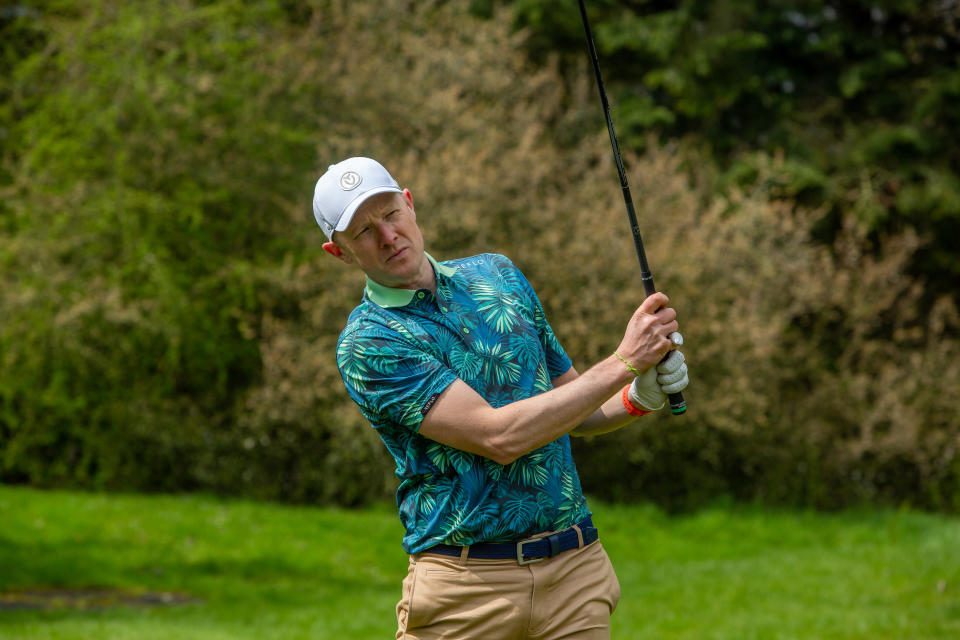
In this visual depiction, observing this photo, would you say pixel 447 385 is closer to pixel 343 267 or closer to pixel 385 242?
pixel 385 242

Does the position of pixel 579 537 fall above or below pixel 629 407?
below

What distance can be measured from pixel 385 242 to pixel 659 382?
0.77m

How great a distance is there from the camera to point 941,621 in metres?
6.72

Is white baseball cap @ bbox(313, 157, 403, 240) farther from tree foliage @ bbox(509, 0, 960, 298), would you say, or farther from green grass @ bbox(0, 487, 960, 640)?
tree foliage @ bbox(509, 0, 960, 298)

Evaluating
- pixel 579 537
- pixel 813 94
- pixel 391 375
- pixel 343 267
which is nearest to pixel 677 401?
pixel 579 537

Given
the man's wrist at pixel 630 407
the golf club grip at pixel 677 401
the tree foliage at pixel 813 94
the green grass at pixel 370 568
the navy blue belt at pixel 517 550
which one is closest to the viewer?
the navy blue belt at pixel 517 550

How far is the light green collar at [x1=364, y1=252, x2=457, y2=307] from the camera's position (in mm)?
2809

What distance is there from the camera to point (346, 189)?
274 centimetres

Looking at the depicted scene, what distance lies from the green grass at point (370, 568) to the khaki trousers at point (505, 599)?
4.12 m

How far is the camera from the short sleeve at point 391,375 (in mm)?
2666

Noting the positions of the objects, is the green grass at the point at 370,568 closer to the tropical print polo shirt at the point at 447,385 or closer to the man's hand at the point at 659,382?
the man's hand at the point at 659,382

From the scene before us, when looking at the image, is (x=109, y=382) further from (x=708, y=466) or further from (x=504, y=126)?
(x=708, y=466)

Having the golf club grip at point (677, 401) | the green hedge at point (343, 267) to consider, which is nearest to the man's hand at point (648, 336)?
the golf club grip at point (677, 401)

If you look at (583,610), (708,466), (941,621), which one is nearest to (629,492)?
(708,466)
